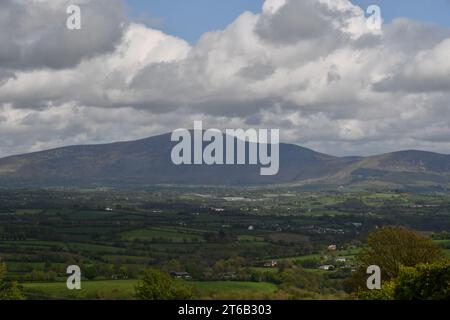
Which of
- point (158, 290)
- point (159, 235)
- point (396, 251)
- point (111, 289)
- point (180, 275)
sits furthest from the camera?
point (159, 235)

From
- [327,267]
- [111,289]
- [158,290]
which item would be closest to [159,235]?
[327,267]

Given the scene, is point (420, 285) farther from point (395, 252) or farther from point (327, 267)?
point (327, 267)

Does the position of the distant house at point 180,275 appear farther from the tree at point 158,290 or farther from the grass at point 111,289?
the tree at point 158,290

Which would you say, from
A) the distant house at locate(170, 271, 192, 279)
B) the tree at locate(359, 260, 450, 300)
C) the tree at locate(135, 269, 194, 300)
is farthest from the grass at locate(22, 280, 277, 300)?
the tree at locate(359, 260, 450, 300)

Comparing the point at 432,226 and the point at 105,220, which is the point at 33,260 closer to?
the point at 105,220

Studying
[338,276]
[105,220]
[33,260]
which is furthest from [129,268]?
[105,220]

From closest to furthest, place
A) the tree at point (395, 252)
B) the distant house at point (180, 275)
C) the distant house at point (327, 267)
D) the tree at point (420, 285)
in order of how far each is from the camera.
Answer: the tree at point (420, 285) → the tree at point (395, 252) → the distant house at point (180, 275) → the distant house at point (327, 267)

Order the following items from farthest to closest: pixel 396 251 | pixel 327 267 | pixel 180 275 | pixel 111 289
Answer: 1. pixel 327 267
2. pixel 180 275
3. pixel 111 289
4. pixel 396 251

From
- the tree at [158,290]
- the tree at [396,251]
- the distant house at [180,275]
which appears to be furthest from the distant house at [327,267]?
the tree at [158,290]

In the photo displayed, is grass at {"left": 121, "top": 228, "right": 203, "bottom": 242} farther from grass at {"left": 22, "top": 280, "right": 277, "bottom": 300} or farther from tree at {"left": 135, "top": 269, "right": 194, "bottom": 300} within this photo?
tree at {"left": 135, "top": 269, "right": 194, "bottom": 300}
